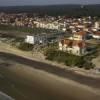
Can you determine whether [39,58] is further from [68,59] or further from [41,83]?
[41,83]

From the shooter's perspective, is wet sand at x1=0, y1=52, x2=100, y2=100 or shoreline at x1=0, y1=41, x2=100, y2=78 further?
shoreline at x1=0, y1=41, x2=100, y2=78

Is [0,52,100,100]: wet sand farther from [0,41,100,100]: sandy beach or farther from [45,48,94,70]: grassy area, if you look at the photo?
[45,48,94,70]: grassy area

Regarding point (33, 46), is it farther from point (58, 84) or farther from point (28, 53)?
point (58, 84)

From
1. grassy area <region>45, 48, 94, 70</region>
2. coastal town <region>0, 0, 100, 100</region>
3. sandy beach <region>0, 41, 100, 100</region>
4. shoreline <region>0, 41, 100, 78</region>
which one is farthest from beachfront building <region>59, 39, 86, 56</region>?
sandy beach <region>0, 41, 100, 100</region>

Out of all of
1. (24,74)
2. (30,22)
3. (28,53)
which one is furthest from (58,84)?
(30,22)

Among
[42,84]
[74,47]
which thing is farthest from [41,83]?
[74,47]

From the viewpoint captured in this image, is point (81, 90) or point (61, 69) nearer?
point (81, 90)

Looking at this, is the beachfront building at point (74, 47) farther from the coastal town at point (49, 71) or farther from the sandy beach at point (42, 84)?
the sandy beach at point (42, 84)

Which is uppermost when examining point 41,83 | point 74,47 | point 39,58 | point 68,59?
point 74,47
